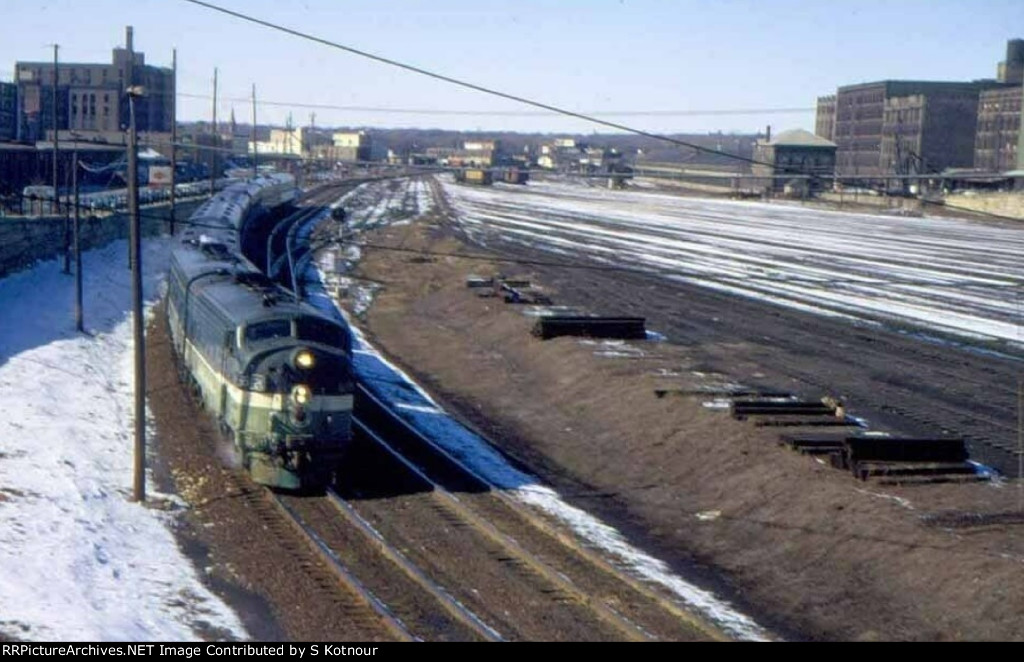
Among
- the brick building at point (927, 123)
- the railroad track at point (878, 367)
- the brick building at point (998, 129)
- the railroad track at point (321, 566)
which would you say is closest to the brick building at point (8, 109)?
the railroad track at point (878, 367)

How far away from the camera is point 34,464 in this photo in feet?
60.4

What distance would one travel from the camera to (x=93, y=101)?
307ft

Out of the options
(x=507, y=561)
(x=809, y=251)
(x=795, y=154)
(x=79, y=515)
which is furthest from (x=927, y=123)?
(x=79, y=515)

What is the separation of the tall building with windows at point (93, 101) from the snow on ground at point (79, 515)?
2061 inches

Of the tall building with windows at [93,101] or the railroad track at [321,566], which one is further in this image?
the tall building with windows at [93,101]

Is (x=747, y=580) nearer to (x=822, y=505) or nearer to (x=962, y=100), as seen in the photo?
(x=822, y=505)

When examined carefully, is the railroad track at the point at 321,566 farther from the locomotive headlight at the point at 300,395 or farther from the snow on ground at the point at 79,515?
the locomotive headlight at the point at 300,395

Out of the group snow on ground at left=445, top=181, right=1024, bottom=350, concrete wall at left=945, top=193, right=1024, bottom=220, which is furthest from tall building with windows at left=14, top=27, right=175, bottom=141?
concrete wall at left=945, top=193, right=1024, bottom=220

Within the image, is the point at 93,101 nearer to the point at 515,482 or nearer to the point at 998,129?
the point at 998,129

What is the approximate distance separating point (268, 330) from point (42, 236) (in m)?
24.1

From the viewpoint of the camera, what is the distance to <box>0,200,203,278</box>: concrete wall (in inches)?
1363

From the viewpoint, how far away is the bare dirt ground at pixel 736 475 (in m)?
13.7

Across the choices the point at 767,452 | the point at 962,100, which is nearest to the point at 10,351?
the point at 767,452

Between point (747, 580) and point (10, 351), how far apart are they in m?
18.4
